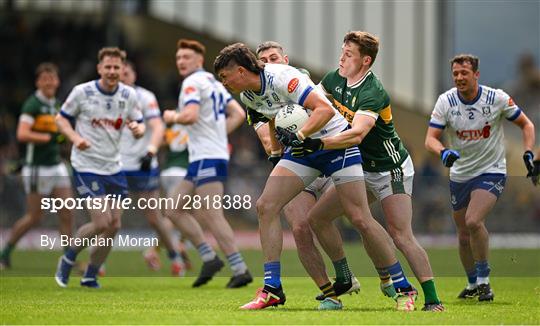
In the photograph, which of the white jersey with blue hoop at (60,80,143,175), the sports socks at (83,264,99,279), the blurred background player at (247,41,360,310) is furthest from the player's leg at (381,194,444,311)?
the sports socks at (83,264,99,279)

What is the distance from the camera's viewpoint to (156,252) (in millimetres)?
16562

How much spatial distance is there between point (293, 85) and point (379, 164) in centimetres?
118

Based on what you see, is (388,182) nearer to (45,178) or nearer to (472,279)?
(472,279)

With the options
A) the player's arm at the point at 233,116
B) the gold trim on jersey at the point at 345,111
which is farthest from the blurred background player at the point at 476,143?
the player's arm at the point at 233,116

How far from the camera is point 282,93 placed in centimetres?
924

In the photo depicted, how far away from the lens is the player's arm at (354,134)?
9125 mm

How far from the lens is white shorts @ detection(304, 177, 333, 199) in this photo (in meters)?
10.4

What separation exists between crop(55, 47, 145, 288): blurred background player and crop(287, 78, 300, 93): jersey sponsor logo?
3.68 m

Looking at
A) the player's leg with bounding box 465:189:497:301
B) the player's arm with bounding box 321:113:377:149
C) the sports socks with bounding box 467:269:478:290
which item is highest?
the player's arm with bounding box 321:113:377:149

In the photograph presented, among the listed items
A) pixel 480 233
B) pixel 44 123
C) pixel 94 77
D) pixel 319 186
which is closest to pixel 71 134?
pixel 319 186

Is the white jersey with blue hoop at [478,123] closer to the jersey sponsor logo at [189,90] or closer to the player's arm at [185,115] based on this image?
the player's arm at [185,115]

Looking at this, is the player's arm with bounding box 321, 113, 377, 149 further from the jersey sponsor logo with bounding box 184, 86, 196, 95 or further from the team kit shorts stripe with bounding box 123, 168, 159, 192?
the team kit shorts stripe with bounding box 123, 168, 159, 192

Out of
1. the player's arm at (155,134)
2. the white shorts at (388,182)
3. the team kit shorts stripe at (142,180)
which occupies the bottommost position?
the team kit shorts stripe at (142,180)

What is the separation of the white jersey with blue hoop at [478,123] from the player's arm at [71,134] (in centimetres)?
364
